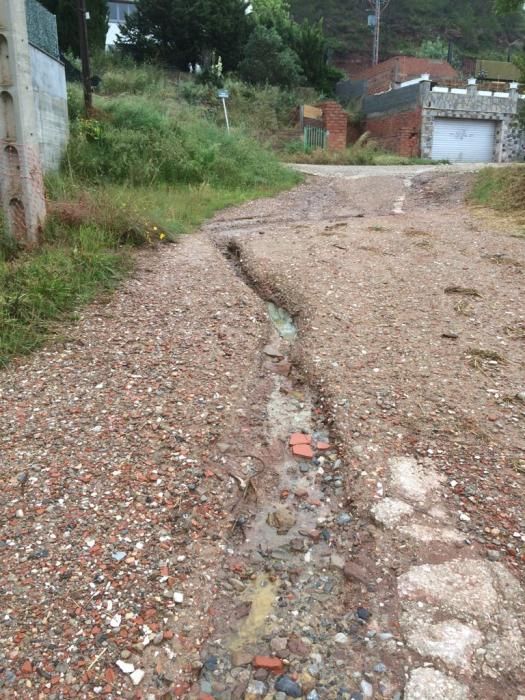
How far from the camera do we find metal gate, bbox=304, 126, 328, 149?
1930cm

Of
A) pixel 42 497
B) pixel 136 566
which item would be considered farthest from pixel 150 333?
pixel 136 566

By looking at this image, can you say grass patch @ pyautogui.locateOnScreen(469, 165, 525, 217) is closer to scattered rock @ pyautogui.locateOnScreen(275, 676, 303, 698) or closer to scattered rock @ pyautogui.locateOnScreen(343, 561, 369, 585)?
scattered rock @ pyautogui.locateOnScreen(343, 561, 369, 585)

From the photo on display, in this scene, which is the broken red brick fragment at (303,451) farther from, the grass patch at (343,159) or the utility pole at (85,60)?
the grass patch at (343,159)

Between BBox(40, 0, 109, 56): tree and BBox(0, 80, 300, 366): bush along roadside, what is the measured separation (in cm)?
560

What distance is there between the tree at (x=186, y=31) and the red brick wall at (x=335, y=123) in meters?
4.55

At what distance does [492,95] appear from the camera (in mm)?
19969

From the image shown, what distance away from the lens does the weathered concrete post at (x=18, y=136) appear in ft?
14.0

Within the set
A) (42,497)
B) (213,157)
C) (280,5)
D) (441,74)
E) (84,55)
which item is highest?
(280,5)

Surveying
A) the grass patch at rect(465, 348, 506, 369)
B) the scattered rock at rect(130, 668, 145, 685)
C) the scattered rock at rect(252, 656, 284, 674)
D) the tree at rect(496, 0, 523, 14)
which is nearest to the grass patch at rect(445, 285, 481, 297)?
the grass patch at rect(465, 348, 506, 369)

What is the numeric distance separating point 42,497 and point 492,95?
72.1 feet

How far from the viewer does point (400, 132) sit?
20078 millimetres

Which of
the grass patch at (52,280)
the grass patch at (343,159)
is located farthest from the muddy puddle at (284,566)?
the grass patch at (343,159)

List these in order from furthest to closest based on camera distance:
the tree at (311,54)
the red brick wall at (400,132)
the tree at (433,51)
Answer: the tree at (433,51) → the tree at (311,54) → the red brick wall at (400,132)

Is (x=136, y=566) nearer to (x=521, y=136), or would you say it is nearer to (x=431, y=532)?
(x=431, y=532)
